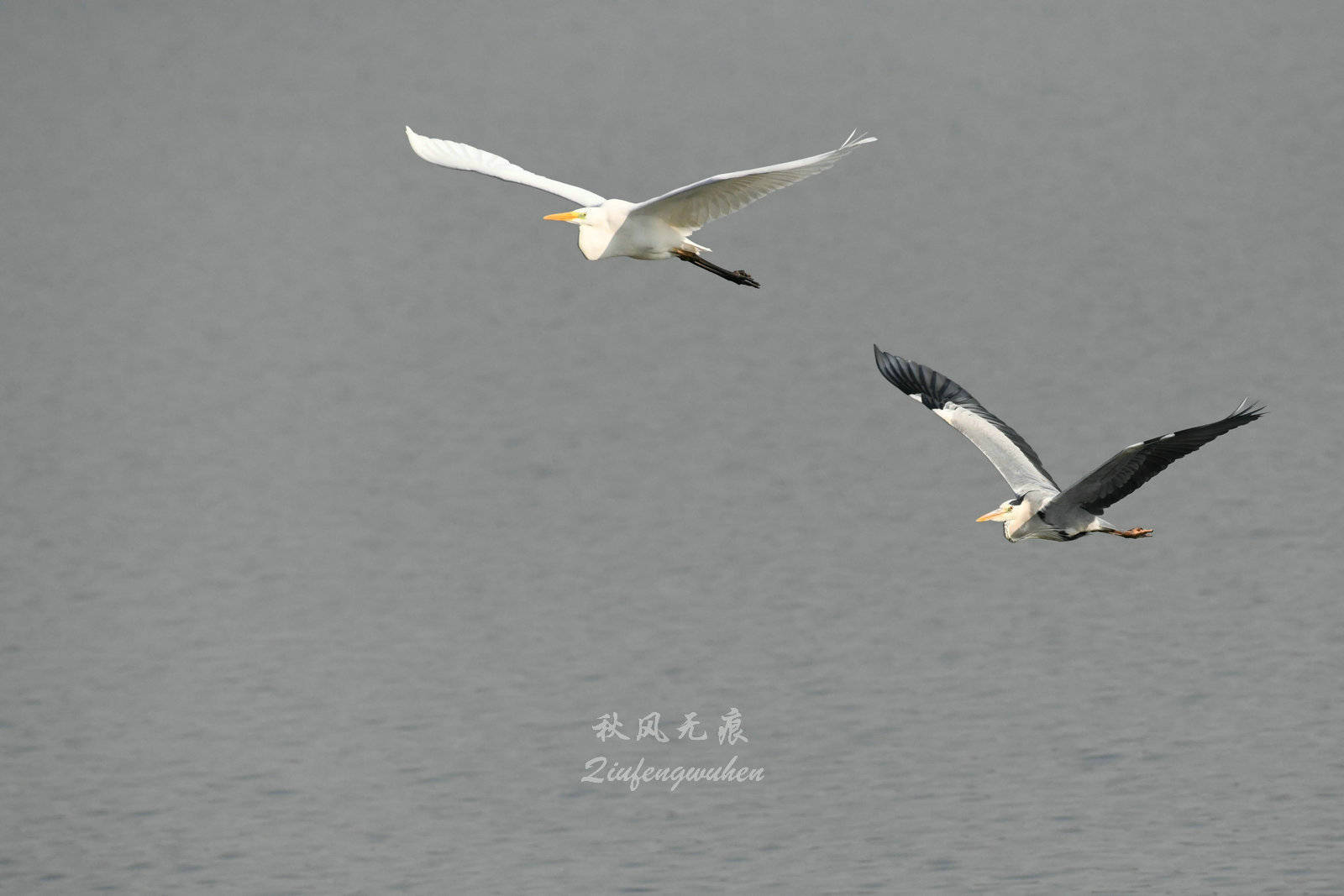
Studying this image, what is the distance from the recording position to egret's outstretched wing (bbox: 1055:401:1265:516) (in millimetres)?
11789

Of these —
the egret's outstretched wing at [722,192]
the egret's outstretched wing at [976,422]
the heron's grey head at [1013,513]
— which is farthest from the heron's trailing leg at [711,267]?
the heron's grey head at [1013,513]

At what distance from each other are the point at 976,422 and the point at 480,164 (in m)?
4.09

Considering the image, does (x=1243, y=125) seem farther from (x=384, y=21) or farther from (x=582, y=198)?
(x=582, y=198)

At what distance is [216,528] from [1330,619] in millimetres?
13304

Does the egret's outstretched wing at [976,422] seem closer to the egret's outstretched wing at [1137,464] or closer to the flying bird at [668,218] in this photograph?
the egret's outstretched wing at [1137,464]

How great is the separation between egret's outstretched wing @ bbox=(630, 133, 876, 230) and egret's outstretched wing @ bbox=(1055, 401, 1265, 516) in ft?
8.11

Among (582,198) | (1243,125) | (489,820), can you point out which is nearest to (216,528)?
(489,820)

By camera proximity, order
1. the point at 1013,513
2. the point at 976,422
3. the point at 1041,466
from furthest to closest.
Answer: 1. the point at 976,422
2. the point at 1041,466
3. the point at 1013,513

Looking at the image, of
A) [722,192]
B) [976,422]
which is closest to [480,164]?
[722,192]

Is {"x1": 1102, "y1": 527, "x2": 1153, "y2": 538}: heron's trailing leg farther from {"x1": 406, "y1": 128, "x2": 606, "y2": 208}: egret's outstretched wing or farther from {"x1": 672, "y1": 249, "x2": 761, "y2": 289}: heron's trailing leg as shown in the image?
{"x1": 406, "y1": 128, "x2": 606, "y2": 208}: egret's outstretched wing

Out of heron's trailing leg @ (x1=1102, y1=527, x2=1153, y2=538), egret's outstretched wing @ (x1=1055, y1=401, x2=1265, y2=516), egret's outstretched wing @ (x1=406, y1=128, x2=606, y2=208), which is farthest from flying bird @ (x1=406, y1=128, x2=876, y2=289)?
heron's trailing leg @ (x1=1102, y1=527, x2=1153, y2=538)

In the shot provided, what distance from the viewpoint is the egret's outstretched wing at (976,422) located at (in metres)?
14.6

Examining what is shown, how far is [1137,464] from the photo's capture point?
41.9ft

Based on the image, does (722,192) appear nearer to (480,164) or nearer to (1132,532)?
(480,164)
